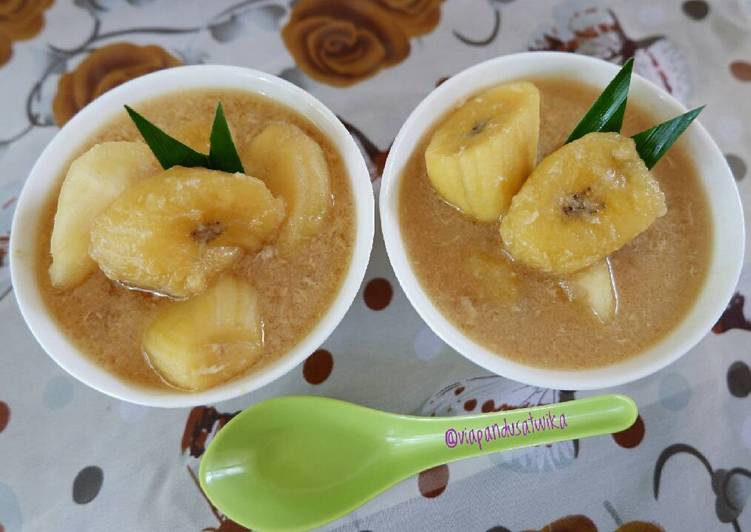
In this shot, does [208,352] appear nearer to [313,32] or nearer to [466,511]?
[466,511]

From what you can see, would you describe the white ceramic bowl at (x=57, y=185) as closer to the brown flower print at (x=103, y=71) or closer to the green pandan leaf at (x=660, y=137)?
the brown flower print at (x=103, y=71)

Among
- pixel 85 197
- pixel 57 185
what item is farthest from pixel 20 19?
pixel 85 197

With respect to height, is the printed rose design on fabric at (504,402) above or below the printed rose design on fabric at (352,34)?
below

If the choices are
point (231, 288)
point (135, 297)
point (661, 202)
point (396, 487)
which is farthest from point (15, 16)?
point (661, 202)

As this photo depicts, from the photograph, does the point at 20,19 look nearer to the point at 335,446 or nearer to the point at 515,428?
the point at 335,446

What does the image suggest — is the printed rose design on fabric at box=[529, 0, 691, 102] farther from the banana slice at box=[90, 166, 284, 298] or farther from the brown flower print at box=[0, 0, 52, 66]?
the brown flower print at box=[0, 0, 52, 66]

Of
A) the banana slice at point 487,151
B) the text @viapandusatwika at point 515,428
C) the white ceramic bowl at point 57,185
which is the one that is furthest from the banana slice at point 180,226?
the text @viapandusatwika at point 515,428

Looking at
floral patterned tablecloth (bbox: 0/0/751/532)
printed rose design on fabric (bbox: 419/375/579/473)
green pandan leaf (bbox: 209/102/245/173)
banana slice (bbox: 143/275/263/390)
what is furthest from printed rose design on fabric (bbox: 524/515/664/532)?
green pandan leaf (bbox: 209/102/245/173)
